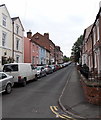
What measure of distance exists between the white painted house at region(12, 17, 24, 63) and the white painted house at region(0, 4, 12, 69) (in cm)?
121

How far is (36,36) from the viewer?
2165 inches

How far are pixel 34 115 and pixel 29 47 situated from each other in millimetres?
25654

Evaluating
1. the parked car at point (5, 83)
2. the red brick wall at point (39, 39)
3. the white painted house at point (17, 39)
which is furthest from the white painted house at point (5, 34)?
the red brick wall at point (39, 39)

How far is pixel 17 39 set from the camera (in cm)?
2589

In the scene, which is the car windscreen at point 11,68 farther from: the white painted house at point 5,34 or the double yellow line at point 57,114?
the double yellow line at point 57,114

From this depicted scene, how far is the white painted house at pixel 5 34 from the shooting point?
20642mm

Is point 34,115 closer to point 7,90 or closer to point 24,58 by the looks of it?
point 7,90

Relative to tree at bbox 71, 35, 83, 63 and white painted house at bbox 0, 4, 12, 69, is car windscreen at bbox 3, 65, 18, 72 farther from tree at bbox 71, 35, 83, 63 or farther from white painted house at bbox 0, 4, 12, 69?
tree at bbox 71, 35, 83, 63

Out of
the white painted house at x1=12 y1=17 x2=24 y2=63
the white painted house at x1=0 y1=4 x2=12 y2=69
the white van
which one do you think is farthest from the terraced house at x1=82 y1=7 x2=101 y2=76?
the white painted house at x1=12 y1=17 x2=24 y2=63

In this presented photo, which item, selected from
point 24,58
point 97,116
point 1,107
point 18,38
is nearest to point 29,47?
point 24,58

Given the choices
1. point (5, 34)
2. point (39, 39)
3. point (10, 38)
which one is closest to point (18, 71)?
point (5, 34)

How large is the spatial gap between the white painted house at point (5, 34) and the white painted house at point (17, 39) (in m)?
1.21

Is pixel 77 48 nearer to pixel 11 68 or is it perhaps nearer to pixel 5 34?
pixel 5 34

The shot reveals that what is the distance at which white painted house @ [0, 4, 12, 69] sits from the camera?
20.6 meters
